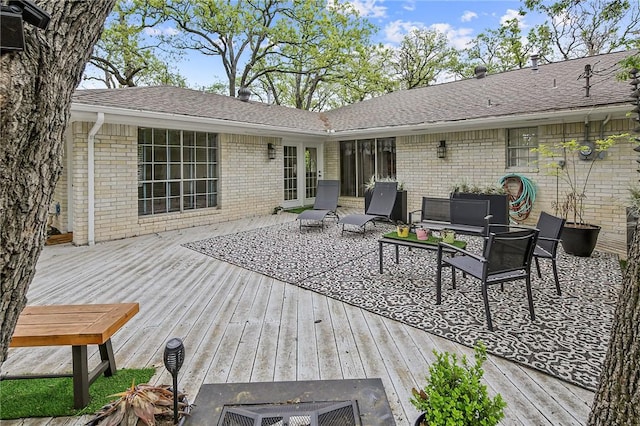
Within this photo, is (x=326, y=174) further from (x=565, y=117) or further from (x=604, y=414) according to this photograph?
(x=604, y=414)

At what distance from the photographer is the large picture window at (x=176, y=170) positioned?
8273 mm

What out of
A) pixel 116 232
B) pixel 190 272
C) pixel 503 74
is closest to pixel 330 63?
pixel 503 74

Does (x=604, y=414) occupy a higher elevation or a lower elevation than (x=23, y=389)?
higher

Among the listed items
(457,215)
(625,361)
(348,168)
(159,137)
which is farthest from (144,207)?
(625,361)

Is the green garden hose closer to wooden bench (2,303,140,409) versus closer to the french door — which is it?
the french door

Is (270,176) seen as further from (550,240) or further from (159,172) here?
(550,240)

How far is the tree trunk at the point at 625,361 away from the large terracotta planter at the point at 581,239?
547 centimetres

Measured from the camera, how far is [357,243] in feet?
23.2

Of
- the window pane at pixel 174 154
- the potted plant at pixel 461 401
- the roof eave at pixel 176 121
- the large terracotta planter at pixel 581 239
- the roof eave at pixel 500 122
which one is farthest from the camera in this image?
the window pane at pixel 174 154

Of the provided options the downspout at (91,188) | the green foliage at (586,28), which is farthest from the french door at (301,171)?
the green foliage at (586,28)

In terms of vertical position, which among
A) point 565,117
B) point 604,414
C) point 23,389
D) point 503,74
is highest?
point 503,74

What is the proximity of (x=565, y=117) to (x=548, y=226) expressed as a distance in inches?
179

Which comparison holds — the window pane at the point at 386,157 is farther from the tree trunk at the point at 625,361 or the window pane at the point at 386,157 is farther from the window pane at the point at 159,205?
the tree trunk at the point at 625,361

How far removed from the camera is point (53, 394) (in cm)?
241
